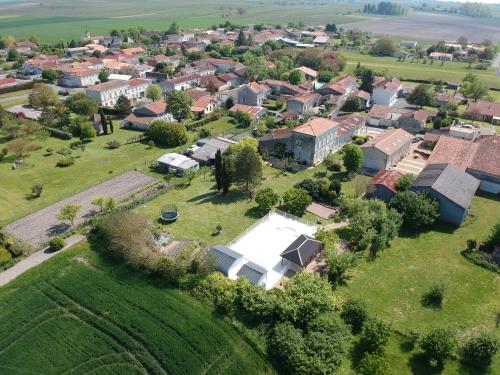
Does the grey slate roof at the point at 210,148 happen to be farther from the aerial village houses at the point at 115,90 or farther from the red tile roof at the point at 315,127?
the aerial village houses at the point at 115,90

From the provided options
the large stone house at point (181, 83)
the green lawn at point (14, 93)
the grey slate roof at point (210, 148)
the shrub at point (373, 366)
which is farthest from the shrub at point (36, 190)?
the green lawn at point (14, 93)

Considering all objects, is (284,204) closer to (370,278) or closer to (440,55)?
(370,278)

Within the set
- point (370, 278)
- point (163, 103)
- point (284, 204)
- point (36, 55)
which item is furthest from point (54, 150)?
point (36, 55)

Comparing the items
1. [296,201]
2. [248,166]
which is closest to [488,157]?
[296,201]

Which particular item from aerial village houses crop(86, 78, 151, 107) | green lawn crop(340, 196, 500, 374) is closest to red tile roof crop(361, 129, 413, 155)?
green lawn crop(340, 196, 500, 374)

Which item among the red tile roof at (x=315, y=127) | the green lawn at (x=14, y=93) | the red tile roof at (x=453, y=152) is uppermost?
the red tile roof at (x=315, y=127)

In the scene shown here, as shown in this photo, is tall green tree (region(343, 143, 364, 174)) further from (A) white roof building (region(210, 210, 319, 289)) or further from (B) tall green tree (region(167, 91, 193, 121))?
(B) tall green tree (region(167, 91, 193, 121))
